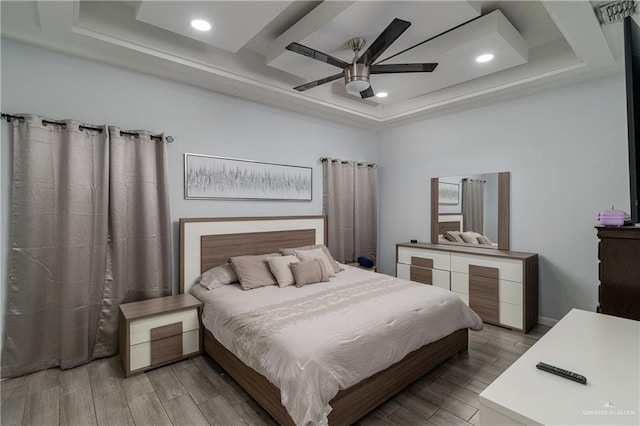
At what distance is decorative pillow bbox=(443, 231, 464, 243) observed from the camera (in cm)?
426

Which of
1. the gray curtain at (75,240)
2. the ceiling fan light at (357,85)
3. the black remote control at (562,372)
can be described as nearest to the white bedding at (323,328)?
the gray curtain at (75,240)

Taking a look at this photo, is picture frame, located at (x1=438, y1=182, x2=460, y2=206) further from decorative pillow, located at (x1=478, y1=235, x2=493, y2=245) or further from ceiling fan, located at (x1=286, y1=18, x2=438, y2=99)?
ceiling fan, located at (x1=286, y1=18, x2=438, y2=99)

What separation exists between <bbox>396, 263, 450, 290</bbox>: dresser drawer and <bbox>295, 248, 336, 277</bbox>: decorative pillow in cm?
145

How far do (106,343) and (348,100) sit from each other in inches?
154

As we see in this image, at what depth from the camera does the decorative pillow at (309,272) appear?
120 inches

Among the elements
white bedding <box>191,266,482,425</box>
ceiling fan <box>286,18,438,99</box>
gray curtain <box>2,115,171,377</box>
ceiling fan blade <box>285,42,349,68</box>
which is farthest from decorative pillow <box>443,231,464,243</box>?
gray curtain <box>2,115,171,377</box>

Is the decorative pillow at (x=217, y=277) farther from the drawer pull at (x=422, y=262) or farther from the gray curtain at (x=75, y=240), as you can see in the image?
the drawer pull at (x=422, y=262)

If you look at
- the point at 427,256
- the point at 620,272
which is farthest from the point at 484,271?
the point at 620,272

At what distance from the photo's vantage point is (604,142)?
122 inches

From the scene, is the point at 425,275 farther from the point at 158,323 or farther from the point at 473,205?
the point at 158,323

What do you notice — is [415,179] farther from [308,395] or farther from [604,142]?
[308,395]

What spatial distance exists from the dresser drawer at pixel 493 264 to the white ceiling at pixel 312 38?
1.96 metres

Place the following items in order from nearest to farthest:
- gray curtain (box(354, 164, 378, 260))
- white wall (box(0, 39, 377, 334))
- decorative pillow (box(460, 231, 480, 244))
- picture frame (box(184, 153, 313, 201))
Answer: white wall (box(0, 39, 377, 334)) < picture frame (box(184, 153, 313, 201)) < decorative pillow (box(460, 231, 480, 244)) < gray curtain (box(354, 164, 378, 260))

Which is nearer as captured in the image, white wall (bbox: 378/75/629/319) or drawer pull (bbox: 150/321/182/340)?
drawer pull (bbox: 150/321/182/340)
